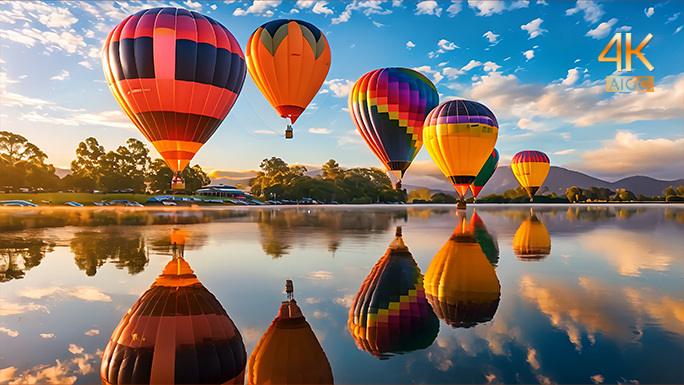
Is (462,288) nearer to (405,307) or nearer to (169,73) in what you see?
(405,307)

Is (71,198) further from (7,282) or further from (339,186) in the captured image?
(7,282)

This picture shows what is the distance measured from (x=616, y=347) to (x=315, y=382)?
345 centimetres

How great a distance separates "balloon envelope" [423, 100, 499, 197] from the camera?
2748 cm

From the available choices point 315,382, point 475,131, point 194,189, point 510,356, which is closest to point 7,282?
point 315,382

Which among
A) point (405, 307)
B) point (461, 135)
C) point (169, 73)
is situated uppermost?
point (169, 73)

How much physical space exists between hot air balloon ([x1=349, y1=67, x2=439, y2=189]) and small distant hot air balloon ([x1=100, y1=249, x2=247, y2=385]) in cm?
2511

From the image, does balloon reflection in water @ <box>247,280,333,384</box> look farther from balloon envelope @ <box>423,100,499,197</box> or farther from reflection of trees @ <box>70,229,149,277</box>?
balloon envelope @ <box>423,100,499,197</box>

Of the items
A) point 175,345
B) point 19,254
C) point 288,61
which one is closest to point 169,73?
point 288,61

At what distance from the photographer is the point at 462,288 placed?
7426 mm

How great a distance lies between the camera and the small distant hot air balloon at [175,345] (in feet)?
14.0

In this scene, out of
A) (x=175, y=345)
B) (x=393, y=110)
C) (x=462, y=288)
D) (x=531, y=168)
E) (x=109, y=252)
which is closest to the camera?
(x=175, y=345)

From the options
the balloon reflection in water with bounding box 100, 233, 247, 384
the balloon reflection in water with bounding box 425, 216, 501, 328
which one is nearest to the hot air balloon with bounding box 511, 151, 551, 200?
the balloon reflection in water with bounding box 425, 216, 501, 328

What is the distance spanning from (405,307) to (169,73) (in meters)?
16.5

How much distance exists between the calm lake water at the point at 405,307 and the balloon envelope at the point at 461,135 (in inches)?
629
